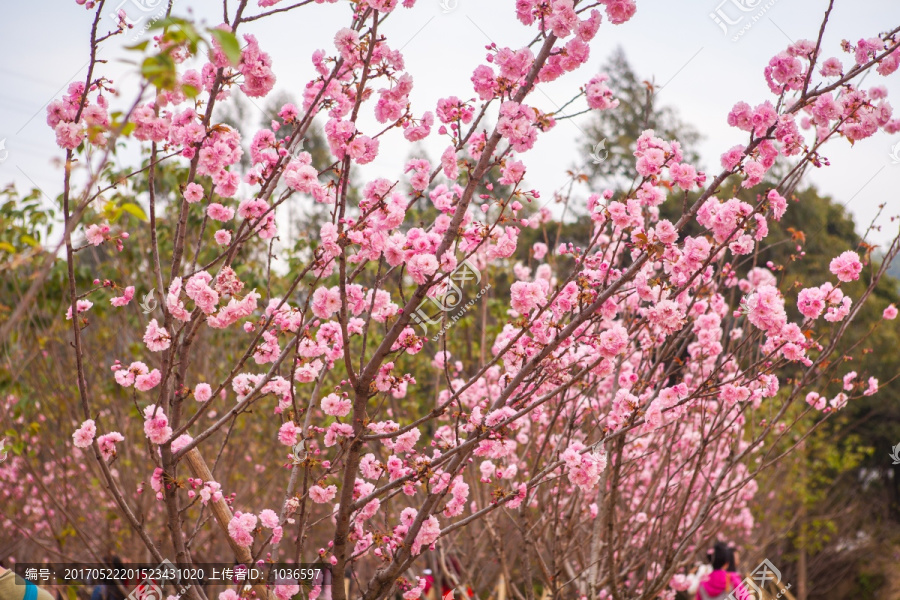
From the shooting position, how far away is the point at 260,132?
8.29ft

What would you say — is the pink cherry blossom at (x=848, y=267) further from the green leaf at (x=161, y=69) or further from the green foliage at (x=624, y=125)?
the green foliage at (x=624, y=125)

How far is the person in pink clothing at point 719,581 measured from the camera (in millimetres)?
4359

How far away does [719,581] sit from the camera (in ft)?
14.5

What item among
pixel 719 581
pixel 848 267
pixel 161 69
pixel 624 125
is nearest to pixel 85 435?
pixel 161 69

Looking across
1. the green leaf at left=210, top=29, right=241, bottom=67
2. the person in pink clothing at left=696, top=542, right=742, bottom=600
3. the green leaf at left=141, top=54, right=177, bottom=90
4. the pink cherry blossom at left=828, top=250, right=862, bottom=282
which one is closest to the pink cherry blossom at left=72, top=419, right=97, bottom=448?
the green leaf at left=141, top=54, right=177, bottom=90

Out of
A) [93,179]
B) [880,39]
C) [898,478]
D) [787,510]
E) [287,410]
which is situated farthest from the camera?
[898,478]

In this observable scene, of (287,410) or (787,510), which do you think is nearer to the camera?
(287,410)

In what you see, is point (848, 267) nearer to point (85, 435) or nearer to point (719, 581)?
point (719, 581)

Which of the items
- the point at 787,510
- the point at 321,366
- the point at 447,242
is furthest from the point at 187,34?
the point at 787,510

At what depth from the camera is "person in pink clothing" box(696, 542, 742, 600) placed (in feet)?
14.3

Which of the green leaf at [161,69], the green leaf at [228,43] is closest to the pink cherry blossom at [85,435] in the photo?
the green leaf at [161,69]

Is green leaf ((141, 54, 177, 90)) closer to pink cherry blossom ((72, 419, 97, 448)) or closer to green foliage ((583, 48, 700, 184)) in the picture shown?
pink cherry blossom ((72, 419, 97, 448))

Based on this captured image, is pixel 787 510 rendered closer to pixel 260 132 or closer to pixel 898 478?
pixel 898 478

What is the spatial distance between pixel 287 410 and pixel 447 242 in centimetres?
107
